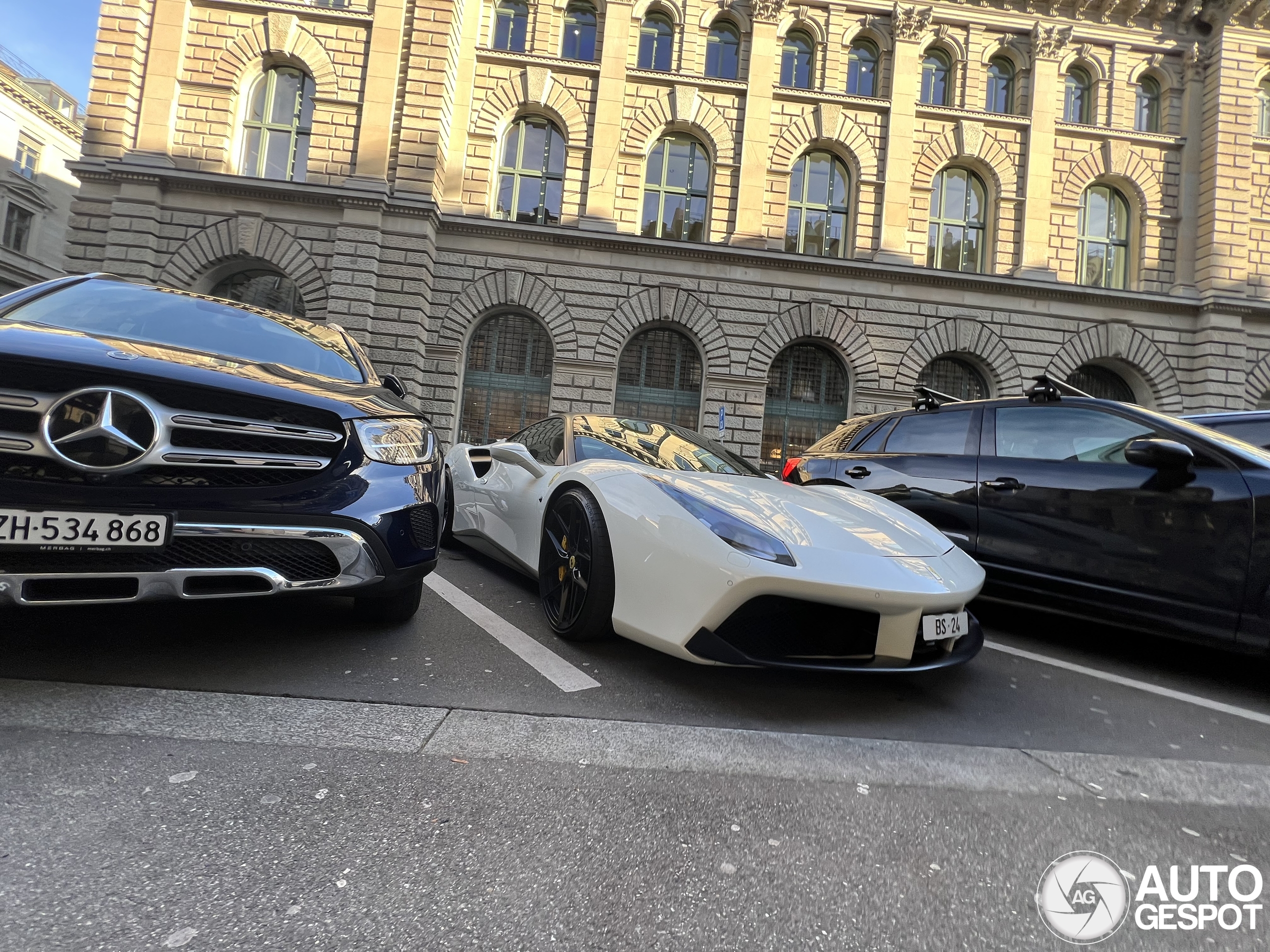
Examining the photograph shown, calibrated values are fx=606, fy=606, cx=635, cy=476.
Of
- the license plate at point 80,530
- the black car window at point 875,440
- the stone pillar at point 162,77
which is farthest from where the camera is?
the stone pillar at point 162,77

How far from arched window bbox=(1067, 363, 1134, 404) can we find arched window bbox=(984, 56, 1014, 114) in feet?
22.8

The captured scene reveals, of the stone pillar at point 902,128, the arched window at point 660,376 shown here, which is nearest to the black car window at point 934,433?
the arched window at point 660,376

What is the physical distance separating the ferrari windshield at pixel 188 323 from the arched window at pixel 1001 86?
1863 centimetres

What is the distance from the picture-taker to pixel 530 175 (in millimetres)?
14781

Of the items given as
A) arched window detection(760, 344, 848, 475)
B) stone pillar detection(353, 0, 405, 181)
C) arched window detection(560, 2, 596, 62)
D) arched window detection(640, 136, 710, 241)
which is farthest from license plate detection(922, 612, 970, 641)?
arched window detection(560, 2, 596, 62)

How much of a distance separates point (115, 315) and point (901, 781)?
366 cm

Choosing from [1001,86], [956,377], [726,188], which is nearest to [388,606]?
[726,188]

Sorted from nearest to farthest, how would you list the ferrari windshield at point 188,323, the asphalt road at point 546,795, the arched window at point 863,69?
the asphalt road at point 546,795 → the ferrari windshield at point 188,323 → the arched window at point 863,69

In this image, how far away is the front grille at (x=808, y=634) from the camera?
6.86 ft

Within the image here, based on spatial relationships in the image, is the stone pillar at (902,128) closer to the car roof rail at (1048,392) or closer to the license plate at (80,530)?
the car roof rail at (1048,392)

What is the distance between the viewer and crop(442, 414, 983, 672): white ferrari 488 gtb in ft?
6.75

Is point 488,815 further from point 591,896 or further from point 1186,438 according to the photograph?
point 1186,438

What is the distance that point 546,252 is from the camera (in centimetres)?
1427

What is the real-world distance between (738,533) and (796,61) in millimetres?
17335
